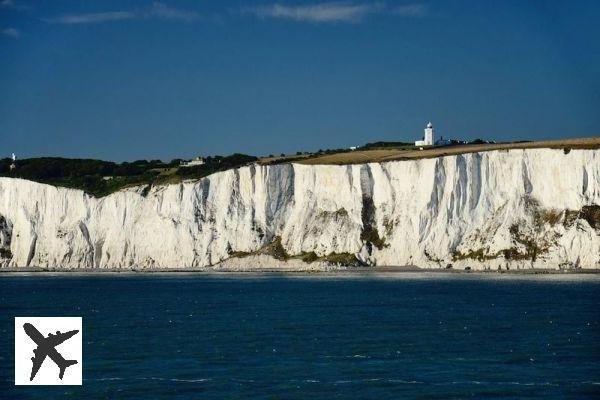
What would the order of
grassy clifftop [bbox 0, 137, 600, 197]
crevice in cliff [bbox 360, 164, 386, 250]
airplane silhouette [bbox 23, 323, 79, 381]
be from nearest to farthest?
airplane silhouette [bbox 23, 323, 79, 381], crevice in cliff [bbox 360, 164, 386, 250], grassy clifftop [bbox 0, 137, 600, 197]

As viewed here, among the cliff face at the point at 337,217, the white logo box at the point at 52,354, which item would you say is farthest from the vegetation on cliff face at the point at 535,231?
the white logo box at the point at 52,354

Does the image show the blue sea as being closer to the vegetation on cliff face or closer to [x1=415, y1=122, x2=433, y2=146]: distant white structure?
the vegetation on cliff face

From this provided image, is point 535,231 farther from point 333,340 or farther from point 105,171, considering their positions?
point 105,171

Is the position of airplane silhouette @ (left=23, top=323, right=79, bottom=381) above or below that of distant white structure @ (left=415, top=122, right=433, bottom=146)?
below

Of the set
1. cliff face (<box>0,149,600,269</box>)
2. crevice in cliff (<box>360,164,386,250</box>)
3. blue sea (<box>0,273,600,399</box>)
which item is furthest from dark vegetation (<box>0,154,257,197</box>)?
blue sea (<box>0,273,600,399</box>)

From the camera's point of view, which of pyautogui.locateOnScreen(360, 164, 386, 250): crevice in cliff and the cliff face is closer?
the cliff face

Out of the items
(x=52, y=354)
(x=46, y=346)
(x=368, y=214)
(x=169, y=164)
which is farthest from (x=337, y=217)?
(x=46, y=346)

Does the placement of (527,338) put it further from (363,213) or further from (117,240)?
(117,240)

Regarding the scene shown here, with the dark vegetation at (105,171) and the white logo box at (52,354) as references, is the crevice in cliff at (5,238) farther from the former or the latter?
the white logo box at (52,354)
